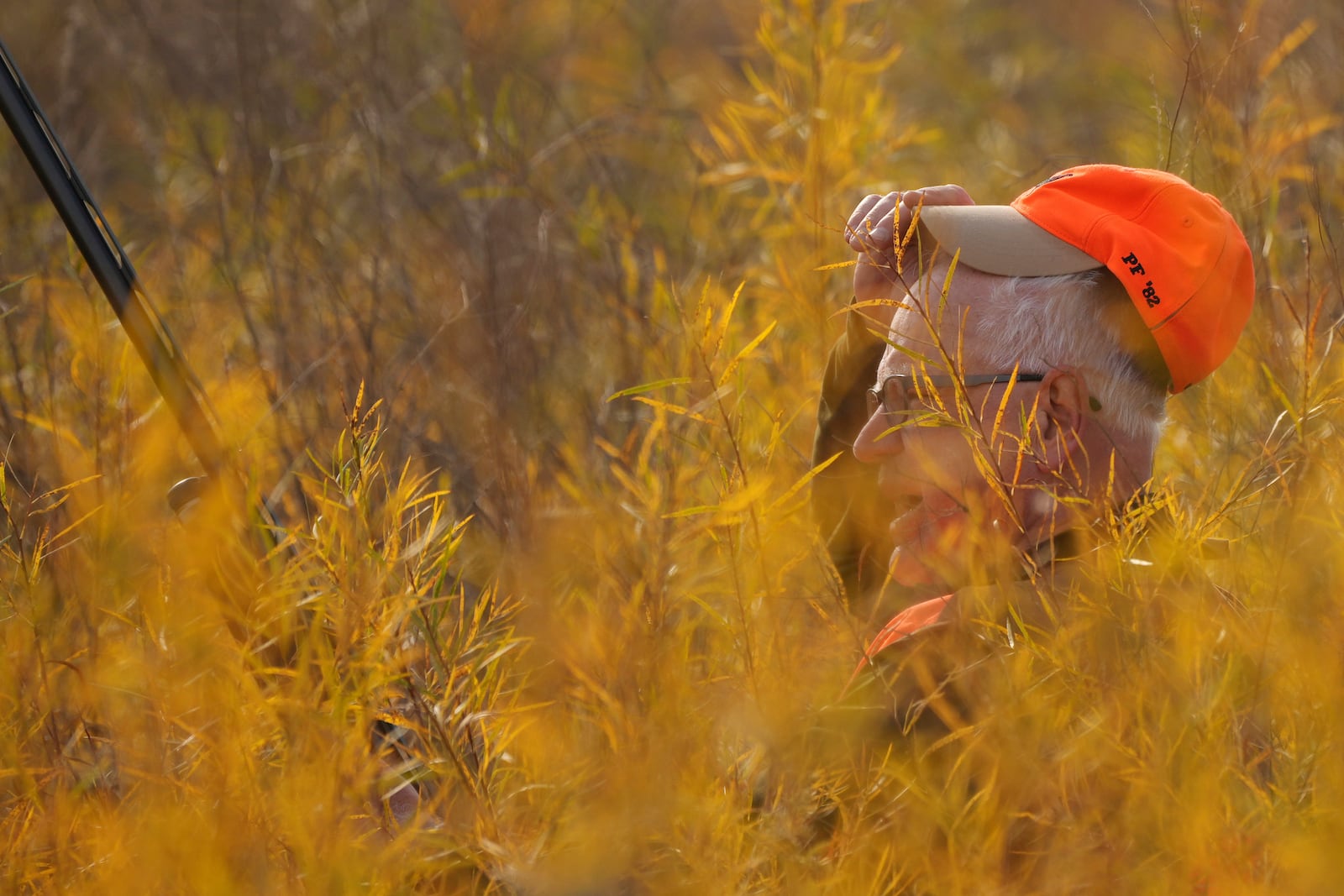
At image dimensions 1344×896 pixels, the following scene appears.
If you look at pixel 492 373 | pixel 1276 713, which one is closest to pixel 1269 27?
pixel 492 373

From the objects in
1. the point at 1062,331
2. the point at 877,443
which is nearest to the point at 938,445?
the point at 877,443

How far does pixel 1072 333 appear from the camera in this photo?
4.50 feet

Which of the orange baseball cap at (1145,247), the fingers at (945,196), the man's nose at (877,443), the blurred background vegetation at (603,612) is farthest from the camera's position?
the fingers at (945,196)

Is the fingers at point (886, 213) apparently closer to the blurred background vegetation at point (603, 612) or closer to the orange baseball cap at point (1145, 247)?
the orange baseball cap at point (1145, 247)

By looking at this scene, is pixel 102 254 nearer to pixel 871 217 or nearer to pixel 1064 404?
pixel 871 217

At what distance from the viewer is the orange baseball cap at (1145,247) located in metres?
1.33

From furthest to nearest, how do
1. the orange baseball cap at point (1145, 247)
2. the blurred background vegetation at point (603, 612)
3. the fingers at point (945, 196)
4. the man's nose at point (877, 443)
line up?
the fingers at point (945, 196) < the man's nose at point (877, 443) < the orange baseball cap at point (1145, 247) < the blurred background vegetation at point (603, 612)

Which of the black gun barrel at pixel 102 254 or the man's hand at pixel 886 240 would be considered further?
the man's hand at pixel 886 240

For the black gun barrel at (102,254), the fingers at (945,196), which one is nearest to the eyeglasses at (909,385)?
the fingers at (945,196)

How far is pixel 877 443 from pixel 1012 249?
10.0 inches

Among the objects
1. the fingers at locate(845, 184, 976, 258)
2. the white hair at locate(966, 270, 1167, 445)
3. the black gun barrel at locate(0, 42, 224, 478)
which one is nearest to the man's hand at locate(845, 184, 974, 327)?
the fingers at locate(845, 184, 976, 258)

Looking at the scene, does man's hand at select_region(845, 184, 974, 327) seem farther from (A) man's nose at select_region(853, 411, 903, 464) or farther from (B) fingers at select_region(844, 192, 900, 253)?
(A) man's nose at select_region(853, 411, 903, 464)

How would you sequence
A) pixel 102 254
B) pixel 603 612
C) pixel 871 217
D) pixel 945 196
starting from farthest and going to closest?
pixel 945 196 → pixel 871 217 → pixel 603 612 → pixel 102 254

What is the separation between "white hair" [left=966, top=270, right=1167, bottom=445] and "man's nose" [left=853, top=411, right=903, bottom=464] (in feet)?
0.44
